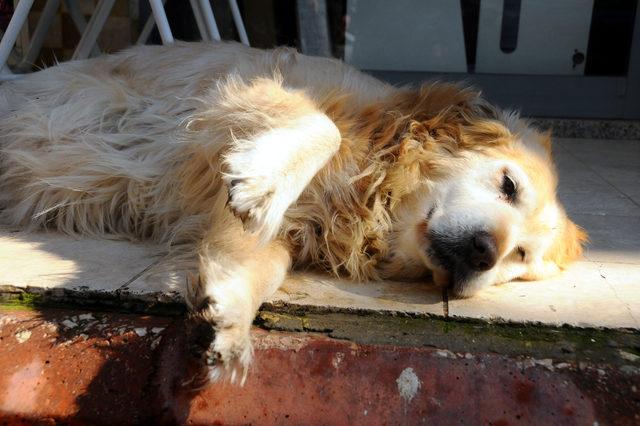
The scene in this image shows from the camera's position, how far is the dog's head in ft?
7.37

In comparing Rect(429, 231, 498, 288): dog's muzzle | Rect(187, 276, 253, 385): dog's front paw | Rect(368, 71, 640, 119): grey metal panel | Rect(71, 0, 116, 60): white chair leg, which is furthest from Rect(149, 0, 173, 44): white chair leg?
Rect(368, 71, 640, 119): grey metal panel

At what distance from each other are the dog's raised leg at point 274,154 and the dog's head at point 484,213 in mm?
393

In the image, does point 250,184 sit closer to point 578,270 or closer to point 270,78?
point 270,78

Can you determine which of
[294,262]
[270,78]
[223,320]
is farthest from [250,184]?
[270,78]

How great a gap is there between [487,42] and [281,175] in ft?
15.6

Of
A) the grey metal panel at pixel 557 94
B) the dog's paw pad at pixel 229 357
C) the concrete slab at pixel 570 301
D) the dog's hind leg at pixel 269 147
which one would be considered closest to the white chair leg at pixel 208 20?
the dog's hind leg at pixel 269 147

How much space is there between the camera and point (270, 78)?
264cm

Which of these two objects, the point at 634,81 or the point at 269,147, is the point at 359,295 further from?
the point at 634,81

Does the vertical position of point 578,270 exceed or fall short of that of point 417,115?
it falls short

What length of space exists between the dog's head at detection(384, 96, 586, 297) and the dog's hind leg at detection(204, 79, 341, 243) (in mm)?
396

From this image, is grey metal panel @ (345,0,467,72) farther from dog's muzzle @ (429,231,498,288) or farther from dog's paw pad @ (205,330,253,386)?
dog's paw pad @ (205,330,253,386)

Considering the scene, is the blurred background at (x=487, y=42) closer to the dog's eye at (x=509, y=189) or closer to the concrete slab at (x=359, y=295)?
the dog's eye at (x=509, y=189)

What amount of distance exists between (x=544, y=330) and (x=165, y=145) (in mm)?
1596

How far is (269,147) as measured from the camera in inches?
81.8
